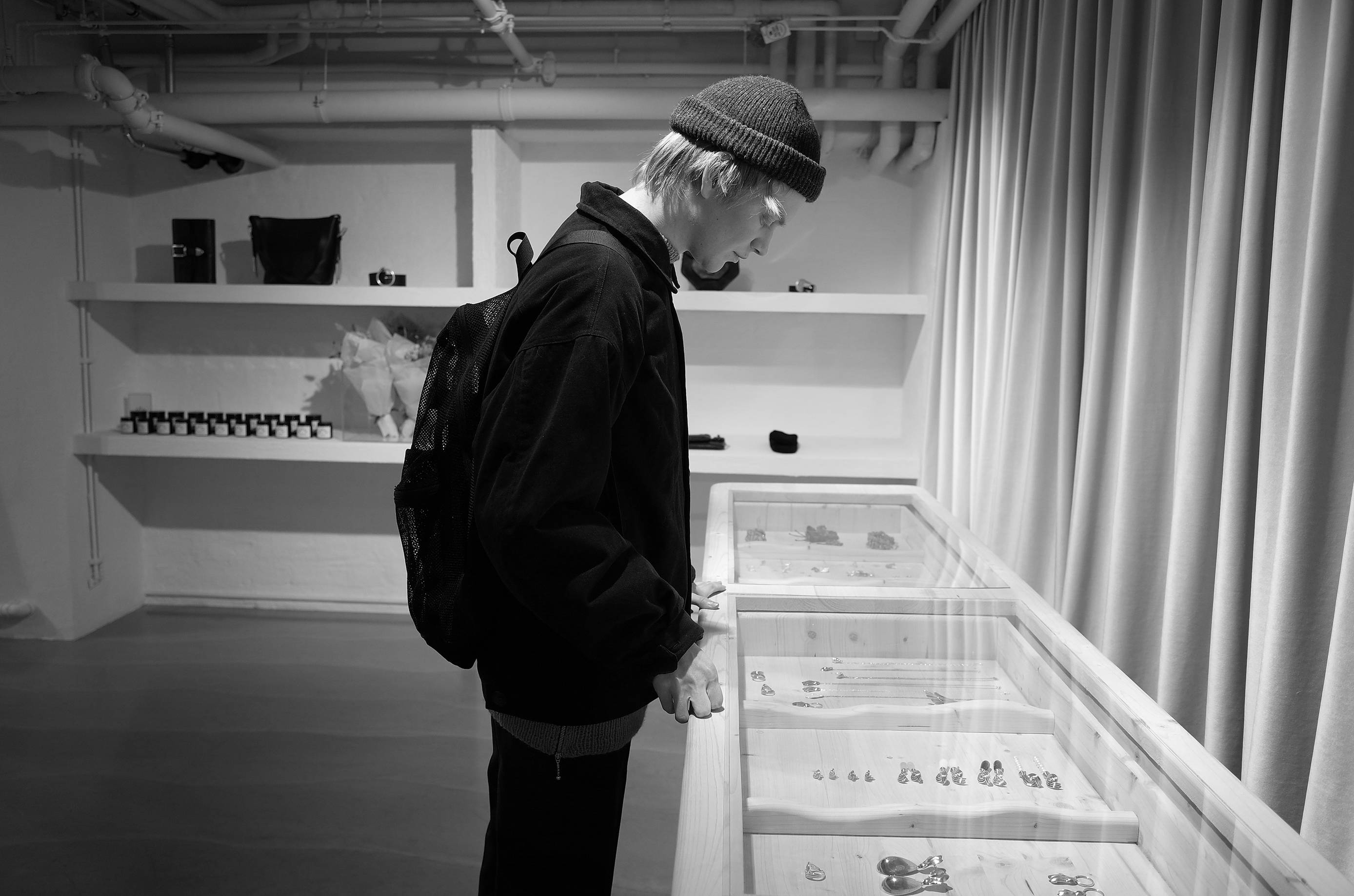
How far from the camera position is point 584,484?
99 centimetres

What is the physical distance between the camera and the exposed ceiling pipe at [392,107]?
12.3 ft

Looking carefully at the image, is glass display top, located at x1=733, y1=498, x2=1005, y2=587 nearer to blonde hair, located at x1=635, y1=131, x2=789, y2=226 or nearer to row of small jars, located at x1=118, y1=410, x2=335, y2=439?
blonde hair, located at x1=635, y1=131, x2=789, y2=226

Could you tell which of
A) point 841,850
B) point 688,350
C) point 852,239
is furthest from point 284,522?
point 841,850

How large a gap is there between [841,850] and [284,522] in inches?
165


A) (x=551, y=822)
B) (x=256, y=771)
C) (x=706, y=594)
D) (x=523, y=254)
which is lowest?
(x=256, y=771)

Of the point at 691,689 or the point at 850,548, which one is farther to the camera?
the point at 850,548

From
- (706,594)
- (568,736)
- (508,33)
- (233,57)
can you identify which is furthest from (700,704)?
(233,57)

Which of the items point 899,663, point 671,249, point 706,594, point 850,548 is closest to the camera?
point 671,249

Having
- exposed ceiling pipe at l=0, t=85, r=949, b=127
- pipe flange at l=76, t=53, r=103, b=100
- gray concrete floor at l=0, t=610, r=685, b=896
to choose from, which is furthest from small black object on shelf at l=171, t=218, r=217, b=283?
gray concrete floor at l=0, t=610, r=685, b=896

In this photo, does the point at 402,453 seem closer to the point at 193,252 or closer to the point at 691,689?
the point at 193,252

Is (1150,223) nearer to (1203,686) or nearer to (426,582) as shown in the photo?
(1203,686)

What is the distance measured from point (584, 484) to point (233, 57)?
3.97 metres

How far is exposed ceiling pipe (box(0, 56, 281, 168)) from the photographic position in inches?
133

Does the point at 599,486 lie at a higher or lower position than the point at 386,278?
lower
